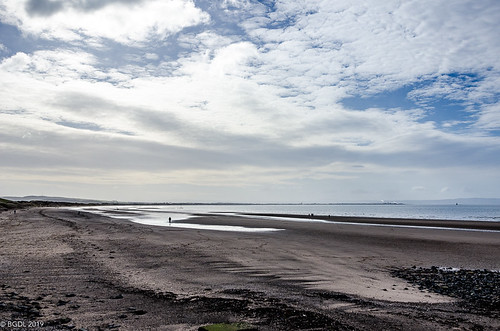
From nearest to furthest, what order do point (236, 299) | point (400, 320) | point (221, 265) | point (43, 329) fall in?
point (43, 329), point (400, 320), point (236, 299), point (221, 265)

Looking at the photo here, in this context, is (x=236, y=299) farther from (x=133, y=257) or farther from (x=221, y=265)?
(x=133, y=257)

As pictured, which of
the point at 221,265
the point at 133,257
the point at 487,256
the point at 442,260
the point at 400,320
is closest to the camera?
the point at 400,320

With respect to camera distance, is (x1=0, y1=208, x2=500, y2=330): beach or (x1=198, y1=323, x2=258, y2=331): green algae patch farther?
(x1=0, y1=208, x2=500, y2=330): beach

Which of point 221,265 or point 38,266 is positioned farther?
point 221,265

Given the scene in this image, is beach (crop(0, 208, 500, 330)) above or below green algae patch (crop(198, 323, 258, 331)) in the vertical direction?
below

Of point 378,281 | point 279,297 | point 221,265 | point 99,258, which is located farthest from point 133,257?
point 378,281

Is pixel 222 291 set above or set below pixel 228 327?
below

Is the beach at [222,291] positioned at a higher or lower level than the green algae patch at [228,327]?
lower

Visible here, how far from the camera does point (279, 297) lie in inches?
375

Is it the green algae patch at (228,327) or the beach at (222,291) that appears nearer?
the green algae patch at (228,327)

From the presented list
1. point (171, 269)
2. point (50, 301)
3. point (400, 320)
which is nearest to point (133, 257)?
point (171, 269)

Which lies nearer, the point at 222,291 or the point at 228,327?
the point at 228,327

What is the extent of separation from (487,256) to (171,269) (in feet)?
59.4

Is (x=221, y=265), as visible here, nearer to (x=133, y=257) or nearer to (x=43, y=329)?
(x=133, y=257)
